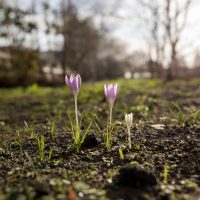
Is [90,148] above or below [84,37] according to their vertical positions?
below

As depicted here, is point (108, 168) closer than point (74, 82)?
Yes

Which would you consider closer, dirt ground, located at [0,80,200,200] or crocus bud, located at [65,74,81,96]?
dirt ground, located at [0,80,200,200]

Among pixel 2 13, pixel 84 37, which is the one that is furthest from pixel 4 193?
pixel 84 37

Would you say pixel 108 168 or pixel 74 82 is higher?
pixel 74 82

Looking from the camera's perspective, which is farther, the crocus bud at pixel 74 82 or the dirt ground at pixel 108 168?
the crocus bud at pixel 74 82

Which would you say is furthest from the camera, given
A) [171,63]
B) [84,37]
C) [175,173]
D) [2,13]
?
[84,37]

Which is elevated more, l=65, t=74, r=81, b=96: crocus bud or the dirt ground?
l=65, t=74, r=81, b=96: crocus bud

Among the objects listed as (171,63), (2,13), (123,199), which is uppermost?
(2,13)

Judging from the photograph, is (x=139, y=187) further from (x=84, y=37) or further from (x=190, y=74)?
(x=84, y=37)

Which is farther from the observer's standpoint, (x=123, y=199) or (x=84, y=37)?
(x=84, y=37)

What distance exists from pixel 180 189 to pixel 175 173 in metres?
0.21

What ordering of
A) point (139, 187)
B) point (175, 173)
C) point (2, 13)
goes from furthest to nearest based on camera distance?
point (2, 13) → point (175, 173) → point (139, 187)

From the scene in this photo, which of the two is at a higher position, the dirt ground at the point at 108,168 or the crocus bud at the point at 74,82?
the crocus bud at the point at 74,82

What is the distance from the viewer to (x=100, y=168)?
6.01 ft
